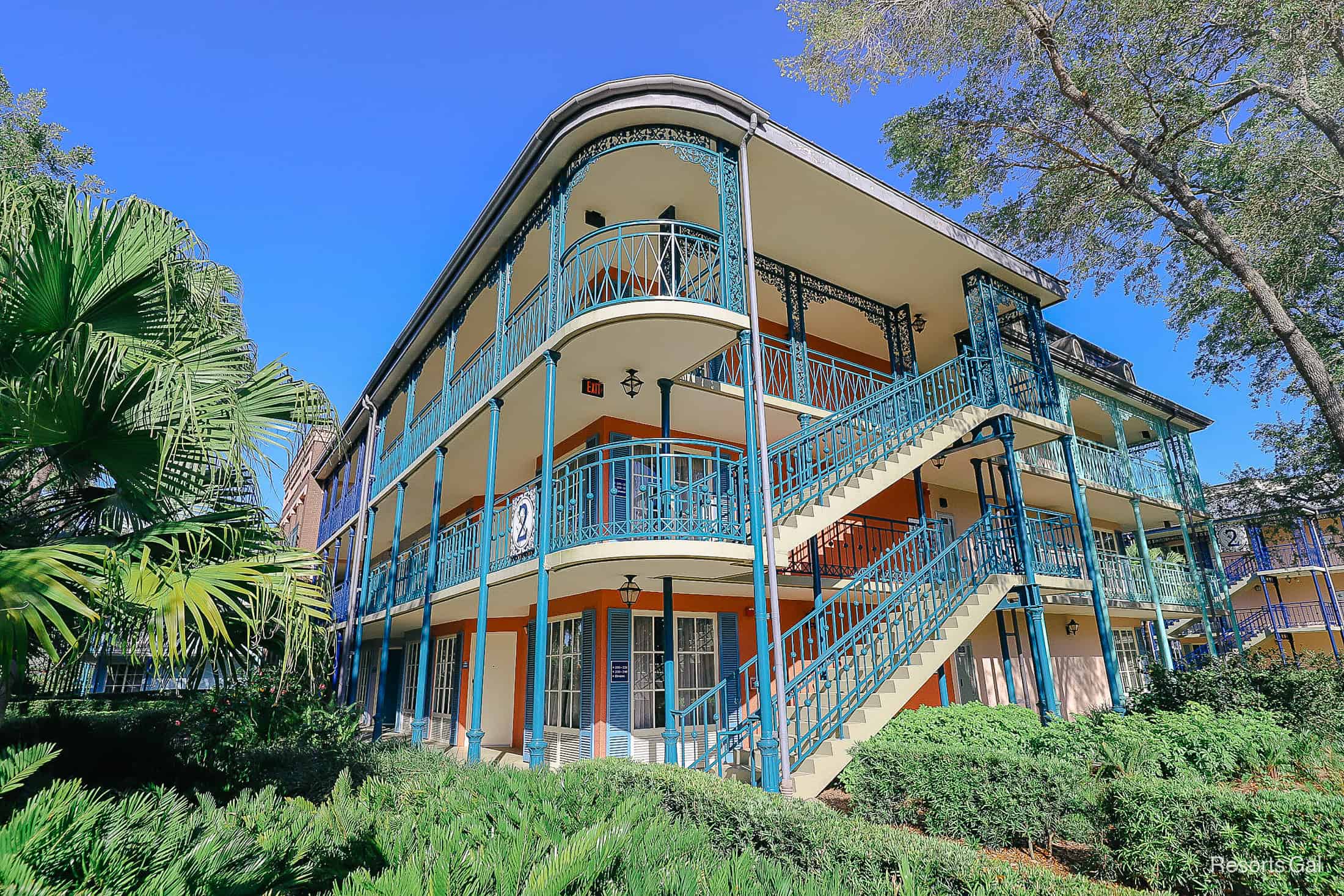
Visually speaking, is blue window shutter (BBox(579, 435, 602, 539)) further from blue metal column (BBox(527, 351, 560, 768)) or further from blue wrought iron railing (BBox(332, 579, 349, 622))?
blue wrought iron railing (BBox(332, 579, 349, 622))

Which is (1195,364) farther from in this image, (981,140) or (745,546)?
(745,546)

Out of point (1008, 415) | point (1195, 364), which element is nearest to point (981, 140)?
point (1008, 415)

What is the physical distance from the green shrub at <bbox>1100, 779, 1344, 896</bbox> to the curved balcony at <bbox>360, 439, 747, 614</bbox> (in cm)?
420

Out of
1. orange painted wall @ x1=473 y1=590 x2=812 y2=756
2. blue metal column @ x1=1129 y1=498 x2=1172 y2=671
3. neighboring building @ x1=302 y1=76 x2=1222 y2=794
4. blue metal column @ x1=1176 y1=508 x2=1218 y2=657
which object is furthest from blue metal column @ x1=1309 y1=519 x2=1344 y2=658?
orange painted wall @ x1=473 y1=590 x2=812 y2=756

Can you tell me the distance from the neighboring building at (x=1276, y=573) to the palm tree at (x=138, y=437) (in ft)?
92.2

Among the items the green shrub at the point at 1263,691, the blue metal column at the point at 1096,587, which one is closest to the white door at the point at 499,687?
the blue metal column at the point at 1096,587

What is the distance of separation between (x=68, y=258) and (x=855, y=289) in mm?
11824

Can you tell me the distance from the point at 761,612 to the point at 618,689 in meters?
3.90

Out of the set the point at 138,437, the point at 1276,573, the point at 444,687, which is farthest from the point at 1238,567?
the point at 138,437

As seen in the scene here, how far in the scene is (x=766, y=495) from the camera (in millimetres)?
7398

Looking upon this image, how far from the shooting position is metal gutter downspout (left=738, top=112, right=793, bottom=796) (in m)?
6.87

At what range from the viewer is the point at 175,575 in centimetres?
462

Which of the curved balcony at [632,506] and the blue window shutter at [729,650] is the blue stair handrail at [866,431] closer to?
the curved balcony at [632,506]

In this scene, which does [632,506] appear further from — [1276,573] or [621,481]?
[1276,573]
